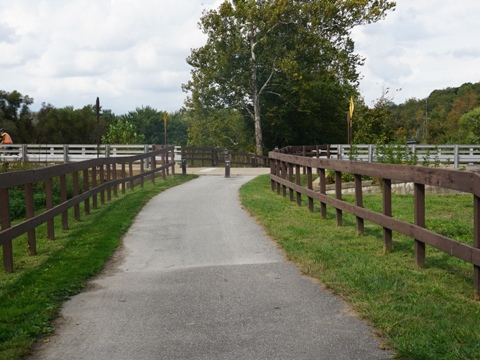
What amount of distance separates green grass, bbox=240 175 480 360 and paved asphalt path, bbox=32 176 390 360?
231 mm

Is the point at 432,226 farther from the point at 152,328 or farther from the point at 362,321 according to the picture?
the point at 152,328

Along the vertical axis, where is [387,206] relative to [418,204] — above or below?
below

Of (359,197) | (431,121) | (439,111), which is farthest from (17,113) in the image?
(439,111)

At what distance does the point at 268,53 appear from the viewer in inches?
1914

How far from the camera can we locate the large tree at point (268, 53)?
48562 mm

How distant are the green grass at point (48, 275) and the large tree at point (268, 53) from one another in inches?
1445

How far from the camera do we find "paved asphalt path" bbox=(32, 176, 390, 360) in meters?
4.98

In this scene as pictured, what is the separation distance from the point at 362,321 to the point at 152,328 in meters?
1.82

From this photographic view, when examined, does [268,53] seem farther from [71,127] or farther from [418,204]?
[418,204]

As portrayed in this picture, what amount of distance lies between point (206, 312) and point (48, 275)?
2.67m

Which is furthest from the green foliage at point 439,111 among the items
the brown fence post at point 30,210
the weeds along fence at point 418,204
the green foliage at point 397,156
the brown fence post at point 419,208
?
the brown fence post at point 30,210

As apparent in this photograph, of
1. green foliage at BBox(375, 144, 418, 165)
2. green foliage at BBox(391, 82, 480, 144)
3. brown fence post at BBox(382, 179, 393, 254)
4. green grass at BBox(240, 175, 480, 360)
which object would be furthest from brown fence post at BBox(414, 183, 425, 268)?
green foliage at BBox(391, 82, 480, 144)

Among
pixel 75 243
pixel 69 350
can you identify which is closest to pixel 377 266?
pixel 69 350

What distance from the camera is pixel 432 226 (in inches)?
466
